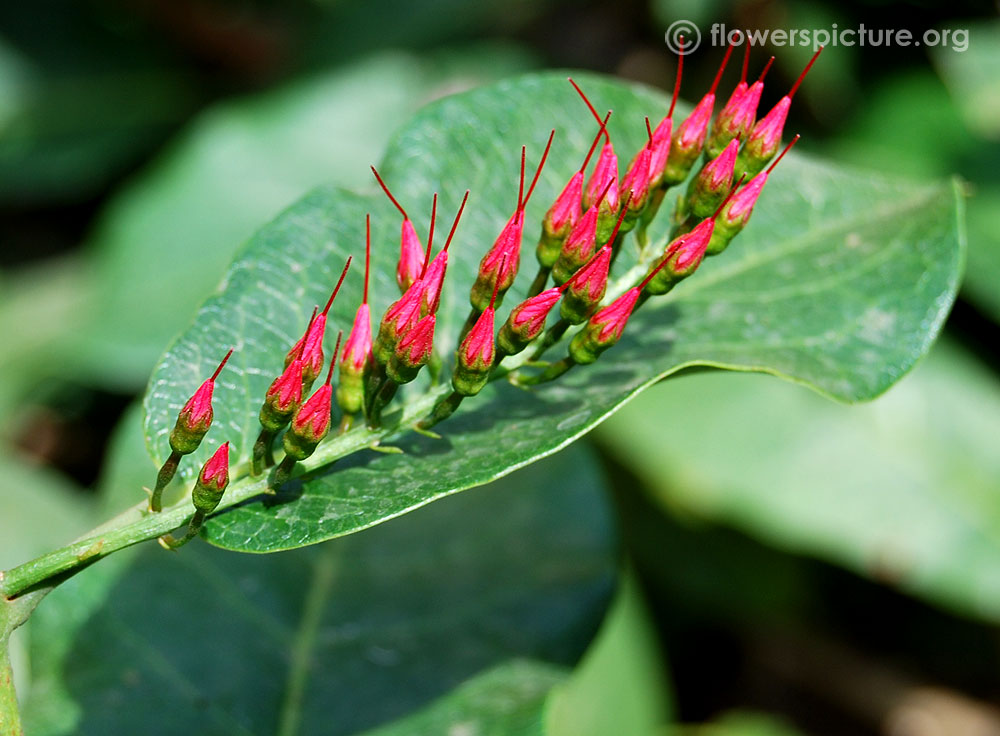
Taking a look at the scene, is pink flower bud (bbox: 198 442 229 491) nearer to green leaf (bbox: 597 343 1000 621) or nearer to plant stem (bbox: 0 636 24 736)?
plant stem (bbox: 0 636 24 736)

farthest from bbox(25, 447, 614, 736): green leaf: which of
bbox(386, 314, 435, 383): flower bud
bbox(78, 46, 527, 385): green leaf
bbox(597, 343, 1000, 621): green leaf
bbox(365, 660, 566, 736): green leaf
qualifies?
bbox(78, 46, 527, 385): green leaf

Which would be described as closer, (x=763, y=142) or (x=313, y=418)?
(x=313, y=418)

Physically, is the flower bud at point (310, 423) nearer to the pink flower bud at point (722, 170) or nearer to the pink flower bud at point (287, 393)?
the pink flower bud at point (287, 393)

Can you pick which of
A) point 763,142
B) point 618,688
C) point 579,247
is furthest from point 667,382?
point 579,247

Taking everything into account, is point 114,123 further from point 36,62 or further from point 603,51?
point 603,51

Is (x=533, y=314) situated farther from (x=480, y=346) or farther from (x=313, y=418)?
(x=313, y=418)

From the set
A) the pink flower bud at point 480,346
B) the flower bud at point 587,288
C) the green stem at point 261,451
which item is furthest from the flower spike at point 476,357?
the green stem at point 261,451

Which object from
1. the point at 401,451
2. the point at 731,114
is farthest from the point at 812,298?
the point at 401,451
